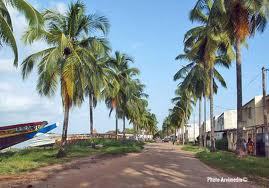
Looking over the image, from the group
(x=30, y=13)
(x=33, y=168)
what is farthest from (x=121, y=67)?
(x=30, y=13)

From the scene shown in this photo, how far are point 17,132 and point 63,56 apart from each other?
36.7 feet

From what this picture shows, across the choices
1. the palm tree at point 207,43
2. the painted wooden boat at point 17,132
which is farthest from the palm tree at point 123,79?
the painted wooden boat at point 17,132

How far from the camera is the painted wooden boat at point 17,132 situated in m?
35.2

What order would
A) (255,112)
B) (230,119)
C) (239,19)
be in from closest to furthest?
(239,19) < (255,112) < (230,119)

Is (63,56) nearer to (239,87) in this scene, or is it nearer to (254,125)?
(239,87)

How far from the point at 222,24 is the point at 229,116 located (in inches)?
1726

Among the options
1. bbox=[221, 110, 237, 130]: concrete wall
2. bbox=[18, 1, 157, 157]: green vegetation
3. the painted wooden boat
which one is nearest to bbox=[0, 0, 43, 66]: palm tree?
bbox=[18, 1, 157, 157]: green vegetation

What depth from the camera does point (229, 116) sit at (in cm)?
6875

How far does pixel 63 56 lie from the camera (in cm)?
2747

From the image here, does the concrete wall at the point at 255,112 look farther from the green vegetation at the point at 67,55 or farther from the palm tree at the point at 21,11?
the palm tree at the point at 21,11

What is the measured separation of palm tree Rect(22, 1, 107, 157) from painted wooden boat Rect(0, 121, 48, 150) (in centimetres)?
855

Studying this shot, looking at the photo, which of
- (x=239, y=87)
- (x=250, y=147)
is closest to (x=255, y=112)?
(x=250, y=147)

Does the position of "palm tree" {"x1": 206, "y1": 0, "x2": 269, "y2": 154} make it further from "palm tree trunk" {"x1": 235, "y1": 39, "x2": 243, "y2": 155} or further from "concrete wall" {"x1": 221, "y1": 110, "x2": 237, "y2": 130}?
"concrete wall" {"x1": 221, "y1": 110, "x2": 237, "y2": 130}

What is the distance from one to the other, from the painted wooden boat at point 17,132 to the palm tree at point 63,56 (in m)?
8.55
